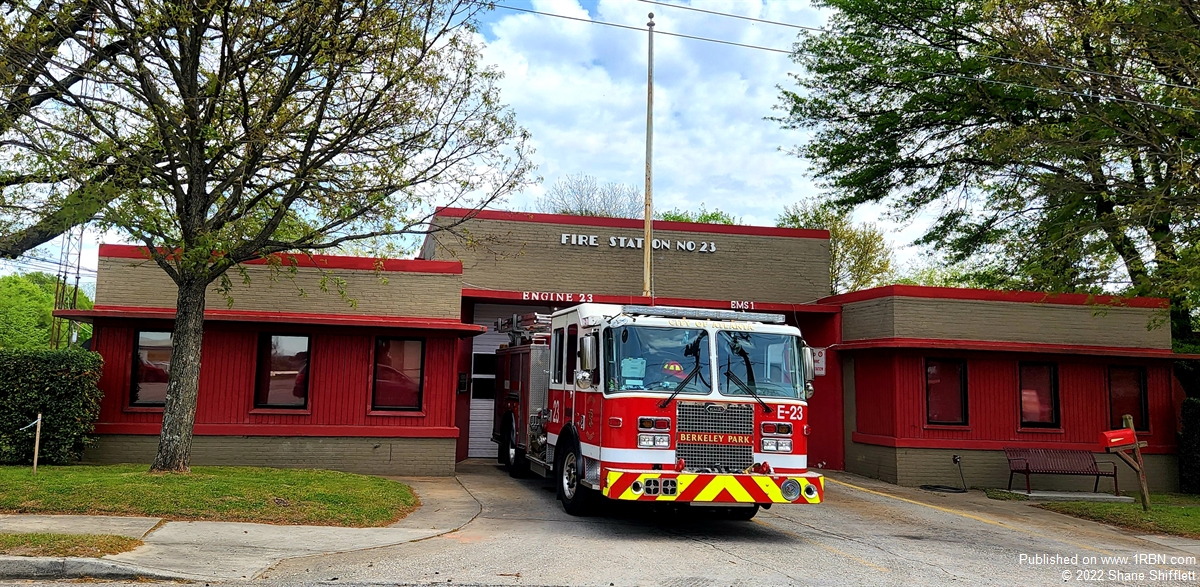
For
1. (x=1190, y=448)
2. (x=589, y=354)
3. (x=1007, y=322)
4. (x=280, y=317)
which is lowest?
(x=1190, y=448)

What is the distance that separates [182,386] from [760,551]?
27.4 ft

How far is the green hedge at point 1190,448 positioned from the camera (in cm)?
1864

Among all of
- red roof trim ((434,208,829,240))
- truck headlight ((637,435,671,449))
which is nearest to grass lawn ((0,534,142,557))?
truck headlight ((637,435,671,449))

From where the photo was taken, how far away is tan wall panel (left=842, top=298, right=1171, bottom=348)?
60.0 feet

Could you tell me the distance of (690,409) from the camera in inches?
426

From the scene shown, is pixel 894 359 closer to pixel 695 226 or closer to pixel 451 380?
pixel 695 226

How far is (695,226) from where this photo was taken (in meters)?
21.9

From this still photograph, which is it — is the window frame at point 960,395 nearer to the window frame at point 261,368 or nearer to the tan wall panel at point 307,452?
the tan wall panel at point 307,452

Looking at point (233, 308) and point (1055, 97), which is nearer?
point (233, 308)

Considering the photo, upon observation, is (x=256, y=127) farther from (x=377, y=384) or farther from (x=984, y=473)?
(x=984, y=473)

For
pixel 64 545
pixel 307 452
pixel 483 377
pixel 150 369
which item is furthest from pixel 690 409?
pixel 483 377

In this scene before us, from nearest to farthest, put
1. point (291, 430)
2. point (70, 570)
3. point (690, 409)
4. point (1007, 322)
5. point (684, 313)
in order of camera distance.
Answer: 1. point (70, 570)
2. point (690, 409)
3. point (684, 313)
4. point (291, 430)
5. point (1007, 322)

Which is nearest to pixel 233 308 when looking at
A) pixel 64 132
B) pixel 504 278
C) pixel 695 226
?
pixel 64 132

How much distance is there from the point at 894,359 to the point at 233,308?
41.6 ft
